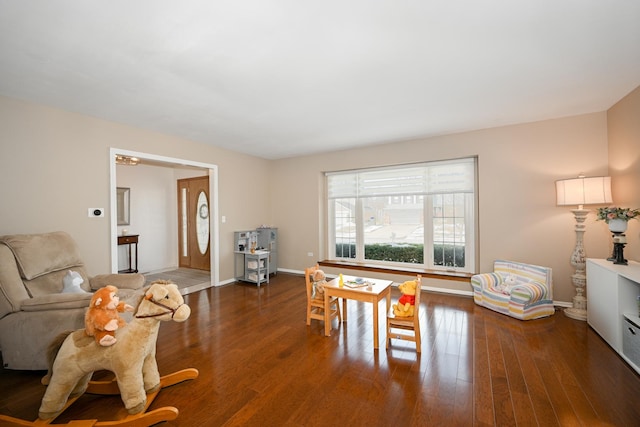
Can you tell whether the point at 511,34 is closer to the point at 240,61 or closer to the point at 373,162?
the point at 240,61

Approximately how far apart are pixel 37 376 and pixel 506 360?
398 centimetres

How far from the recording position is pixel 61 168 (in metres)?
3.06

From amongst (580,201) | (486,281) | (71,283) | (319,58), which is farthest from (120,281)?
(580,201)

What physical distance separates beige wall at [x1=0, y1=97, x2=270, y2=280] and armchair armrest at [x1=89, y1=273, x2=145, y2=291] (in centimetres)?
66

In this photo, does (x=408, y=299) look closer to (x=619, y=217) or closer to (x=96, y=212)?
(x=619, y=217)

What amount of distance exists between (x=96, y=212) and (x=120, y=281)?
120 cm

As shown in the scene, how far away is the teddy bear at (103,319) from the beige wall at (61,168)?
6.99 feet

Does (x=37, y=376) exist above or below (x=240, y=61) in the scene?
below

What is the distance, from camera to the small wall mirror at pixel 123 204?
5441 mm

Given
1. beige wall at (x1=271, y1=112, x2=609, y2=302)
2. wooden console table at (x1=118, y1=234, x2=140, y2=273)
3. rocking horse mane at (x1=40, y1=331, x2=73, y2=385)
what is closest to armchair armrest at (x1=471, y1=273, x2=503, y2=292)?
beige wall at (x1=271, y1=112, x2=609, y2=302)

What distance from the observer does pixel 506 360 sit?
233 cm

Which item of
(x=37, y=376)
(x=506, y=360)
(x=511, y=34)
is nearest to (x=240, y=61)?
(x=511, y=34)

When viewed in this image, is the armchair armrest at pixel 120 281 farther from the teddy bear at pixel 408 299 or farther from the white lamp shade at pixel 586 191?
the white lamp shade at pixel 586 191

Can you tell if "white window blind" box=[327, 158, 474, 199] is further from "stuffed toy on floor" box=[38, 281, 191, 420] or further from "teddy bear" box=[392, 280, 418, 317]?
"stuffed toy on floor" box=[38, 281, 191, 420]
